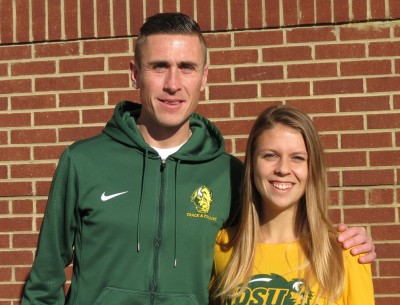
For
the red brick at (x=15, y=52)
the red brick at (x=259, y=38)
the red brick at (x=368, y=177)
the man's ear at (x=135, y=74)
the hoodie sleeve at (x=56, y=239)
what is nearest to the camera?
the hoodie sleeve at (x=56, y=239)

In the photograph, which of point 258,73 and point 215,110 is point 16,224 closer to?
point 215,110

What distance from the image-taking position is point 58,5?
198 inches

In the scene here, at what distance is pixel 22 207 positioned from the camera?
200 inches

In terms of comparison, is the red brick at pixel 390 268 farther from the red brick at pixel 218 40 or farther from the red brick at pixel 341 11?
the red brick at pixel 218 40

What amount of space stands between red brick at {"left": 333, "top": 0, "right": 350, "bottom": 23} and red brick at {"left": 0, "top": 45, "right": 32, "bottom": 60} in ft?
6.49

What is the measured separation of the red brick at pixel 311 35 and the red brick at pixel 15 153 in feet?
6.02

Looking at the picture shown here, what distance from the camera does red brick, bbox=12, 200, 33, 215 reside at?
507 cm

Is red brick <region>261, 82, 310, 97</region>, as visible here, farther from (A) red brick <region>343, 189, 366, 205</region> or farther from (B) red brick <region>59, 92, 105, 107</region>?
(B) red brick <region>59, 92, 105, 107</region>

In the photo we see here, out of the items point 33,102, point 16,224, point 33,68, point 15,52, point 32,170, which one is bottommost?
point 16,224

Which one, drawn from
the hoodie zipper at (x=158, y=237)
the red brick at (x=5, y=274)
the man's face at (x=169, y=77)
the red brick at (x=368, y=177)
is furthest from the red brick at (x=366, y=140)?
the red brick at (x=5, y=274)

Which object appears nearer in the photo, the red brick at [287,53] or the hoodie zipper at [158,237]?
the hoodie zipper at [158,237]

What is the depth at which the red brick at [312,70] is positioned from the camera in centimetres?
483

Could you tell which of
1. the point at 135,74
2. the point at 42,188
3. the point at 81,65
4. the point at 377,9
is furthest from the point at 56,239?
the point at 377,9

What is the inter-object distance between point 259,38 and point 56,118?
1405 mm
